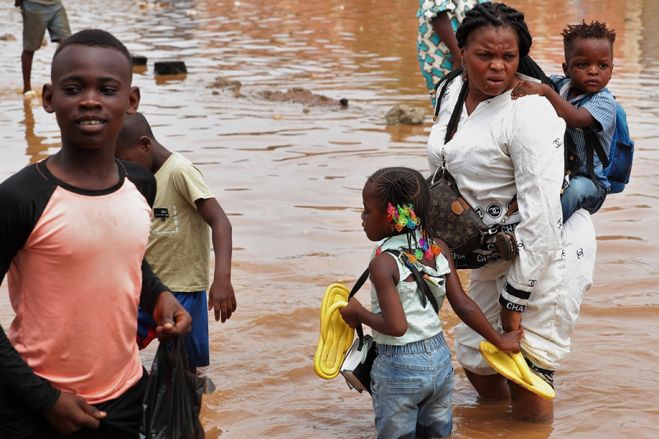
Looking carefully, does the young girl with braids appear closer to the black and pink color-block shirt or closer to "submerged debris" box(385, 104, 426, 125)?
the black and pink color-block shirt

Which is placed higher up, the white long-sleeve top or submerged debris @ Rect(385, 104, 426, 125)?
the white long-sleeve top

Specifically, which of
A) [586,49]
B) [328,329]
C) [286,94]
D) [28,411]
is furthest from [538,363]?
[286,94]

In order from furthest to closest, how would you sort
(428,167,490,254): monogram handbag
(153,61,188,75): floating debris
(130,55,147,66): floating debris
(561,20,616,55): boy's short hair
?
(130,55,147,66): floating debris → (153,61,188,75): floating debris → (561,20,616,55): boy's short hair → (428,167,490,254): monogram handbag

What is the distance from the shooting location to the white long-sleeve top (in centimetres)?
405

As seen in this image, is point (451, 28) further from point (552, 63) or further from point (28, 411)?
point (552, 63)

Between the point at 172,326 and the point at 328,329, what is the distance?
110cm

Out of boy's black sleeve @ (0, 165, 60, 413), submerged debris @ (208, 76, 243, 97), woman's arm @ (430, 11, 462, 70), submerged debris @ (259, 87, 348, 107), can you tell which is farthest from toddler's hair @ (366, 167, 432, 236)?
submerged debris @ (208, 76, 243, 97)

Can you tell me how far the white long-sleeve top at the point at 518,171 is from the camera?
4.05m

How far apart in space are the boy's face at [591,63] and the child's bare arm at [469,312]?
3.09 feet

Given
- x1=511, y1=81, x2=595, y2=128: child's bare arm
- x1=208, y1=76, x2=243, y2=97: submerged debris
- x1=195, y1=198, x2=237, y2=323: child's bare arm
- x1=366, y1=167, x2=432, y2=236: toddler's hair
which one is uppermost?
x1=511, y1=81, x2=595, y2=128: child's bare arm

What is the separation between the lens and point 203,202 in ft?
14.1

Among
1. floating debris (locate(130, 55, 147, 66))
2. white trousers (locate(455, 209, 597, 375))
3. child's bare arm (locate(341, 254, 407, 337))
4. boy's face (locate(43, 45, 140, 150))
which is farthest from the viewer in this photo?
floating debris (locate(130, 55, 147, 66))

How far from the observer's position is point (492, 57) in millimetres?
4102

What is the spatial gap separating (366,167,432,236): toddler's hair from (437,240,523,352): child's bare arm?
0.27 metres
